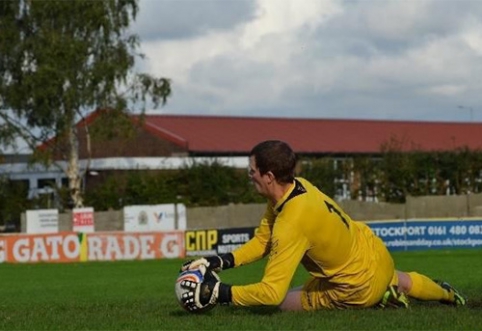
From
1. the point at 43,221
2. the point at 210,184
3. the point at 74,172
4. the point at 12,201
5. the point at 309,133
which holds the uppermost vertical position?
the point at 309,133

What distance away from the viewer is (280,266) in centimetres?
964

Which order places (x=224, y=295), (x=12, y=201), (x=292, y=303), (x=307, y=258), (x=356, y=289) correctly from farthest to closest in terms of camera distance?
1. (x=12, y=201)
2. (x=292, y=303)
3. (x=356, y=289)
4. (x=307, y=258)
5. (x=224, y=295)

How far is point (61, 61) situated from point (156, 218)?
13.4 meters

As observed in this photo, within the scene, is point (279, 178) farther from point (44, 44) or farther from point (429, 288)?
point (44, 44)

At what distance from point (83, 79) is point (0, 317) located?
152 feet

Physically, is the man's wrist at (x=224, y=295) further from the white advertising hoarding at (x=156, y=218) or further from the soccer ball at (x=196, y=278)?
the white advertising hoarding at (x=156, y=218)

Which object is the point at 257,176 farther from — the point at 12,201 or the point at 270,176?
the point at 12,201

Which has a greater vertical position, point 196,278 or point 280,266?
point 280,266

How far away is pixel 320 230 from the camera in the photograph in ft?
32.7

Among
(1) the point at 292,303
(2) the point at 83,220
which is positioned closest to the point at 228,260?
(1) the point at 292,303

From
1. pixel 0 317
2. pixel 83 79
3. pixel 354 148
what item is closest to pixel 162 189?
pixel 83 79

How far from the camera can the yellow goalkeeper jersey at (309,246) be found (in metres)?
9.66

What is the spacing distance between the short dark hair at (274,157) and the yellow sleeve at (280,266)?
0.43 metres

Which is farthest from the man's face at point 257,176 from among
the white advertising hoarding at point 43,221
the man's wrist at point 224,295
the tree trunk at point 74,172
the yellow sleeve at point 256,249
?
the tree trunk at point 74,172
